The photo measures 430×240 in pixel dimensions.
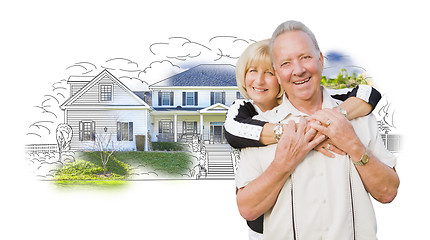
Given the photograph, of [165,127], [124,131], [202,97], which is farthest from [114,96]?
[202,97]

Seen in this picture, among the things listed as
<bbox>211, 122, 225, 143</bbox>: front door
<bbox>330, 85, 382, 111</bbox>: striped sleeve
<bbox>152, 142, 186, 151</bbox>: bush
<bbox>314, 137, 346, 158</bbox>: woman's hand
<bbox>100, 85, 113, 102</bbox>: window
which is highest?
<bbox>100, 85, 113, 102</bbox>: window

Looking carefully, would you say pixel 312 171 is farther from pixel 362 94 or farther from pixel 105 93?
pixel 105 93

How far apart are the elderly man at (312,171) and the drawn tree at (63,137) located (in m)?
4.14

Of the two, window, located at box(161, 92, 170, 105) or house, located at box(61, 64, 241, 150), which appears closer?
house, located at box(61, 64, 241, 150)

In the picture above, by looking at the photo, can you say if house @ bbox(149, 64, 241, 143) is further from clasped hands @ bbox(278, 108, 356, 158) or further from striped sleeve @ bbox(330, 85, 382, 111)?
clasped hands @ bbox(278, 108, 356, 158)

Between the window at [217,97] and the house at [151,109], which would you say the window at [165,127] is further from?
the window at [217,97]

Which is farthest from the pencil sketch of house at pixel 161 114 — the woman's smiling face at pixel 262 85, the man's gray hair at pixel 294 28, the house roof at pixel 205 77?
the man's gray hair at pixel 294 28

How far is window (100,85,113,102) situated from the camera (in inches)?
218

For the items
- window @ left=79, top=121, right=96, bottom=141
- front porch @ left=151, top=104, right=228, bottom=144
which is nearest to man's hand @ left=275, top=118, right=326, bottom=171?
front porch @ left=151, top=104, right=228, bottom=144

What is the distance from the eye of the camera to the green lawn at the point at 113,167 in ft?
18.2

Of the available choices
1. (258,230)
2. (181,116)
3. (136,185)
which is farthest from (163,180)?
(258,230)

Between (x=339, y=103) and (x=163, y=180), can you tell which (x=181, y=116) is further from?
(x=339, y=103)

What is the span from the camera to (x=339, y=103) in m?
1.73

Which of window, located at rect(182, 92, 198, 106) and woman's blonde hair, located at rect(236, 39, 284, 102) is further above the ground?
woman's blonde hair, located at rect(236, 39, 284, 102)
